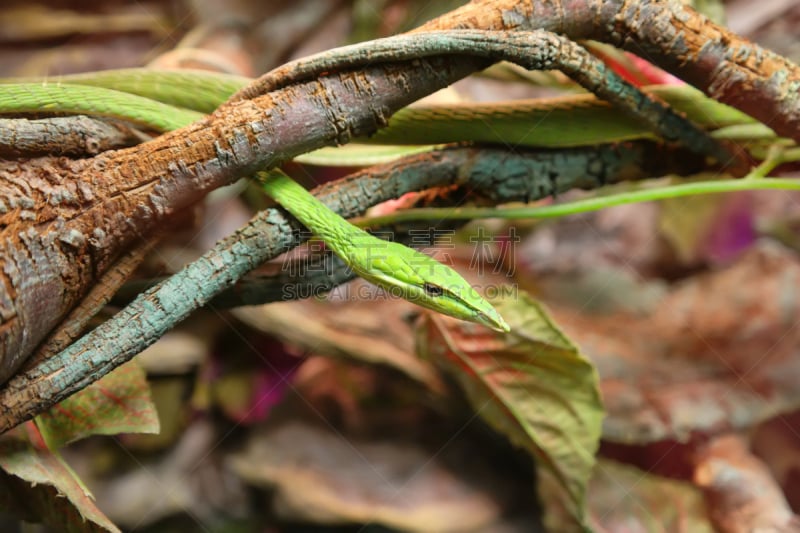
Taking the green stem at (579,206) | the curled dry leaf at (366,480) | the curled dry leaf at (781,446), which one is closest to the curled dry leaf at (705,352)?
the curled dry leaf at (781,446)

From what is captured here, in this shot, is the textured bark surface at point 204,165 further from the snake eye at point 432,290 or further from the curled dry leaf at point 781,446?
the curled dry leaf at point 781,446

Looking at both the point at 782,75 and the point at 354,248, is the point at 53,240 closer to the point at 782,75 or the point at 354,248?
the point at 354,248

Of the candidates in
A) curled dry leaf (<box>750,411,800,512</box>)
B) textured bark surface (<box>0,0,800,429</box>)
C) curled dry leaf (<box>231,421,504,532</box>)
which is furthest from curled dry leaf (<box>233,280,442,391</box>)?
curled dry leaf (<box>750,411,800,512</box>)

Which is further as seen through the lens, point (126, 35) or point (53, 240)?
point (126, 35)

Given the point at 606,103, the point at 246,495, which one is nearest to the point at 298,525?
the point at 246,495

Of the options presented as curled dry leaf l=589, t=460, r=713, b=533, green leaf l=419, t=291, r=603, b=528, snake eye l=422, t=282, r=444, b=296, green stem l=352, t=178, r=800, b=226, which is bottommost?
curled dry leaf l=589, t=460, r=713, b=533

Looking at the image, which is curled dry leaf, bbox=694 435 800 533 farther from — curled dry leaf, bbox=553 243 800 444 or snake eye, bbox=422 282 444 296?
snake eye, bbox=422 282 444 296

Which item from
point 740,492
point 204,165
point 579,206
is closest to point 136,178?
point 204,165
